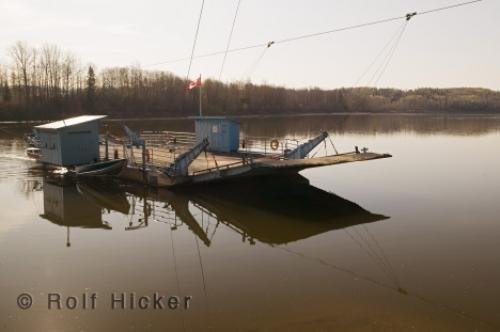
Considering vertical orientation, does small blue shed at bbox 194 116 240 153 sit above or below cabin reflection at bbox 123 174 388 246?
above

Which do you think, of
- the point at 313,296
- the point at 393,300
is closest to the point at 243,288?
the point at 313,296

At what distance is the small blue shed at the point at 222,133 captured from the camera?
84.6 ft

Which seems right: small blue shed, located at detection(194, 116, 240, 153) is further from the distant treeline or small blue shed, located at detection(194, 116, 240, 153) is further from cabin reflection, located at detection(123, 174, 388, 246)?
the distant treeline

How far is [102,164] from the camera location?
2355 cm

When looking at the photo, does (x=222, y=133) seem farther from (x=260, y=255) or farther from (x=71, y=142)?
(x=260, y=255)

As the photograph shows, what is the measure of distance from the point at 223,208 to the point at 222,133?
29.6 feet

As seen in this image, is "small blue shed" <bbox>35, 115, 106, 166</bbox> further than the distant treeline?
No

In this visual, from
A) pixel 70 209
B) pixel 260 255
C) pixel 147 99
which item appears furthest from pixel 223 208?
pixel 147 99

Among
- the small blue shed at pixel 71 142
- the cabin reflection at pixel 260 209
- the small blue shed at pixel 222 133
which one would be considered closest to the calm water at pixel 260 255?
the cabin reflection at pixel 260 209

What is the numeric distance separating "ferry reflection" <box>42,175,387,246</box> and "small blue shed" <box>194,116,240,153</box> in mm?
4072

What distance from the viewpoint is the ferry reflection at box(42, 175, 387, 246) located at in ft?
50.0

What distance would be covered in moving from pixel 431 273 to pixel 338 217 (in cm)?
565

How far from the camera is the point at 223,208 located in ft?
58.6

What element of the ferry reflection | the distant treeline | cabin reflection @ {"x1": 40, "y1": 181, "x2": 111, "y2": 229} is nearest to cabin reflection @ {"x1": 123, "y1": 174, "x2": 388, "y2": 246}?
the ferry reflection
